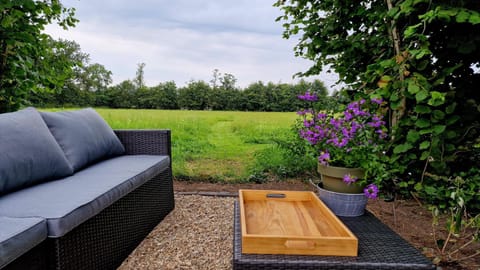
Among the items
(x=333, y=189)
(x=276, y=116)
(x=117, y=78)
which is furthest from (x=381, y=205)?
(x=117, y=78)

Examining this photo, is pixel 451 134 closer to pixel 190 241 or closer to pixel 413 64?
pixel 413 64

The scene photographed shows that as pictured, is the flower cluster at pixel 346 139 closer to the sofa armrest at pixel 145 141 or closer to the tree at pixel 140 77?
the sofa armrest at pixel 145 141

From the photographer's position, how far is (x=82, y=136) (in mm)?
2020

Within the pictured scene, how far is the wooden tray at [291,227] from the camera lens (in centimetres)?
108

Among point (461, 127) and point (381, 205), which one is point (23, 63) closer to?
point (381, 205)

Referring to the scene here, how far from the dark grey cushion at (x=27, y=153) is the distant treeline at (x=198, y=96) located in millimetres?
2666

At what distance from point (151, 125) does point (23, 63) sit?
6.28 ft

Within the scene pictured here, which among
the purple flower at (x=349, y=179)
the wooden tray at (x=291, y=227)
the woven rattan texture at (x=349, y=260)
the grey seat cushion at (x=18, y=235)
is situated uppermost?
the purple flower at (x=349, y=179)

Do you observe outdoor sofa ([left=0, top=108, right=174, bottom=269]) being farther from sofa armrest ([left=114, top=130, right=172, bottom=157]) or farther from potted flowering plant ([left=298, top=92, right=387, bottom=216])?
potted flowering plant ([left=298, top=92, right=387, bottom=216])

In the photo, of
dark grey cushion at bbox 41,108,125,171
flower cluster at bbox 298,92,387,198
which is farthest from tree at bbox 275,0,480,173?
dark grey cushion at bbox 41,108,125,171

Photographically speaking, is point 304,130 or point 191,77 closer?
point 304,130

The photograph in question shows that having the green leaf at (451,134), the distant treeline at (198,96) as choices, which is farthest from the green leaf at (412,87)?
the distant treeline at (198,96)

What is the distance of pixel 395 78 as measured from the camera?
7.29ft

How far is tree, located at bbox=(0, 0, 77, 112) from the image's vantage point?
232 cm
